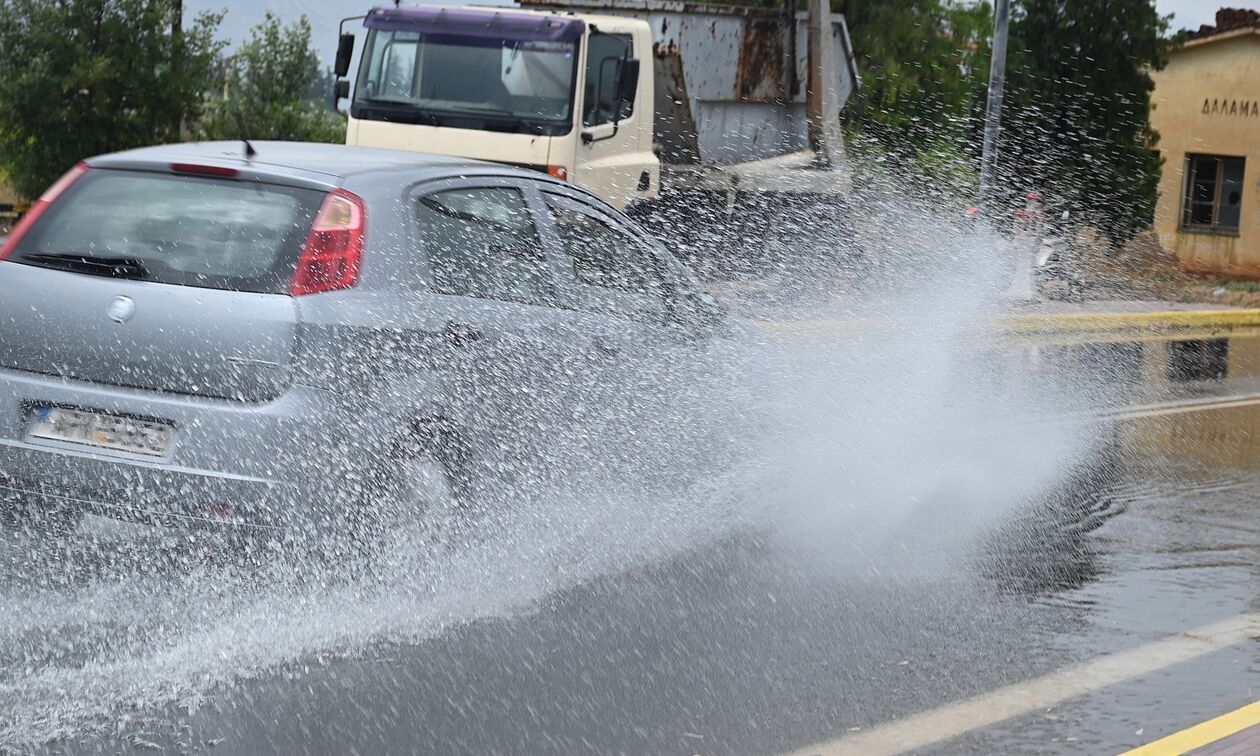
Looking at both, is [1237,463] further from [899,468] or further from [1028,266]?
[1028,266]


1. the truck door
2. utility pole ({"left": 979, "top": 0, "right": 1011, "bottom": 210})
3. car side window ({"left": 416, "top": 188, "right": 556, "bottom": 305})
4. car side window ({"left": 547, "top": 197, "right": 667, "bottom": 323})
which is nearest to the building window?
utility pole ({"left": 979, "top": 0, "right": 1011, "bottom": 210})

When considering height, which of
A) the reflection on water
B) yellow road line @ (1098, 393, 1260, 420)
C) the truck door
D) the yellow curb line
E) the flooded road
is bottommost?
the flooded road

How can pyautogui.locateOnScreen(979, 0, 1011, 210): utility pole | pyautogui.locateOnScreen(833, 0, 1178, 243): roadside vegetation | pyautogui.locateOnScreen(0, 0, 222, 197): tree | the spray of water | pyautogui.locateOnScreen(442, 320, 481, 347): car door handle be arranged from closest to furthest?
1. the spray of water
2. pyautogui.locateOnScreen(442, 320, 481, 347): car door handle
3. pyautogui.locateOnScreen(979, 0, 1011, 210): utility pole
4. pyautogui.locateOnScreen(0, 0, 222, 197): tree
5. pyautogui.locateOnScreen(833, 0, 1178, 243): roadside vegetation

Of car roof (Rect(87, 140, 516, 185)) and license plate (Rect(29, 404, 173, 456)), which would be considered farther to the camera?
car roof (Rect(87, 140, 516, 185))

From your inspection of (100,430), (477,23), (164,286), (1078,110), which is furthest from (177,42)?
(100,430)

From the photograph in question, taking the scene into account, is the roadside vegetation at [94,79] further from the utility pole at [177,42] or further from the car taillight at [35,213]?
the car taillight at [35,213]

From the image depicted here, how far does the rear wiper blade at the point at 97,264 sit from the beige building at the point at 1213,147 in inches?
1193

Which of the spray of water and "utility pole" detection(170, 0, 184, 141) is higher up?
"utility pole" detection(170, 0, 184, 141)

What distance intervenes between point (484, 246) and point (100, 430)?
4.86ft

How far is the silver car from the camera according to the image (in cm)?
504

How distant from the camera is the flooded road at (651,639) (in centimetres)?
430

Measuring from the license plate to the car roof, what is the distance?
990mm

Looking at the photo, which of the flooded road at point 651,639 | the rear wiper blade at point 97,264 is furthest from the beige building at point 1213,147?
the rear wiper blade at point 97,264

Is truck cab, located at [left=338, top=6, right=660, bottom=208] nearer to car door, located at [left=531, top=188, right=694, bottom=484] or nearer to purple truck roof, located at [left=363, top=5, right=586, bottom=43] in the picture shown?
purple truck roof, located at [left=363, top=5, right=586, bottom=43]
